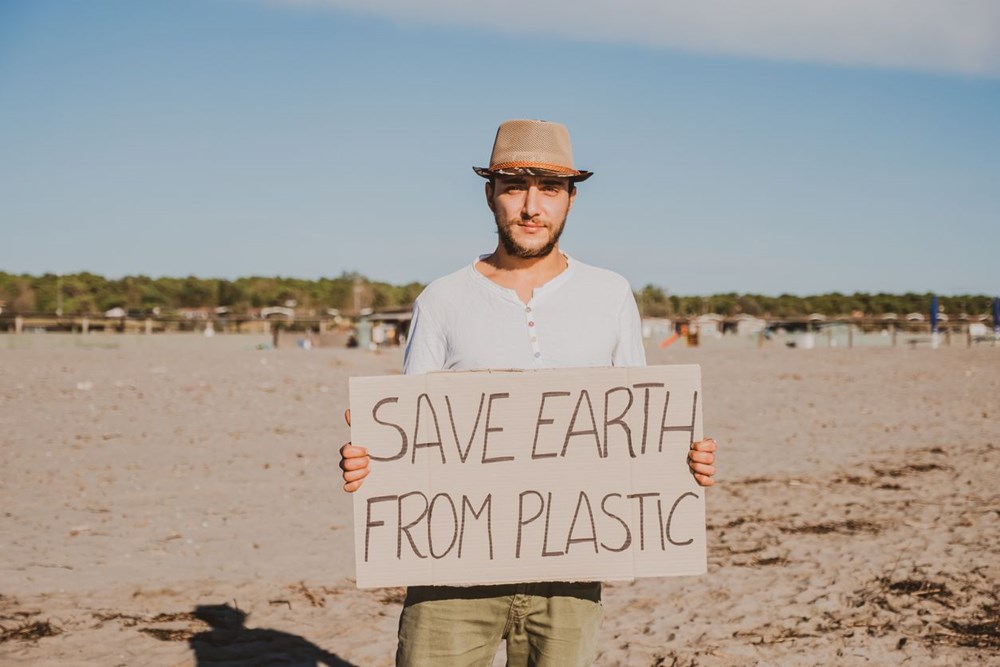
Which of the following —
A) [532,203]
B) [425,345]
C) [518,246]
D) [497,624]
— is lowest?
[497,624]

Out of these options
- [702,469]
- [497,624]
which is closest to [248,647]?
[497,624]

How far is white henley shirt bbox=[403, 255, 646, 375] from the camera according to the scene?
2.54 meters

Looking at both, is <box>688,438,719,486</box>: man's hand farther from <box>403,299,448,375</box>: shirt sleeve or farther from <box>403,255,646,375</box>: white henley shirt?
<box>403,299,448,375</box>: shirt sleeve

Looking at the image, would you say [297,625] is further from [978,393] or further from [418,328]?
[978,393]

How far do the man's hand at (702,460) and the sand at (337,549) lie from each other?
93.5 inches

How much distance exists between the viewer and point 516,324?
254 centimetres

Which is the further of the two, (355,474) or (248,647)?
(248,647)

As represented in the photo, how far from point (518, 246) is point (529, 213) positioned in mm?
105

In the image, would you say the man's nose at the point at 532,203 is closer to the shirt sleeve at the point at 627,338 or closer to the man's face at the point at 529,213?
the man's face at the point at 529,213

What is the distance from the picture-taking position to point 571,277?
2.60 metres

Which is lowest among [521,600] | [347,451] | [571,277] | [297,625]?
[297,625]

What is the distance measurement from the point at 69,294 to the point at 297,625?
Result: 407 feet

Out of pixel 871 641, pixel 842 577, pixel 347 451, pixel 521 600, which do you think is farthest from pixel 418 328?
pixel 842 577

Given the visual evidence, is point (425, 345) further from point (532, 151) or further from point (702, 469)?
point (702, 469)
